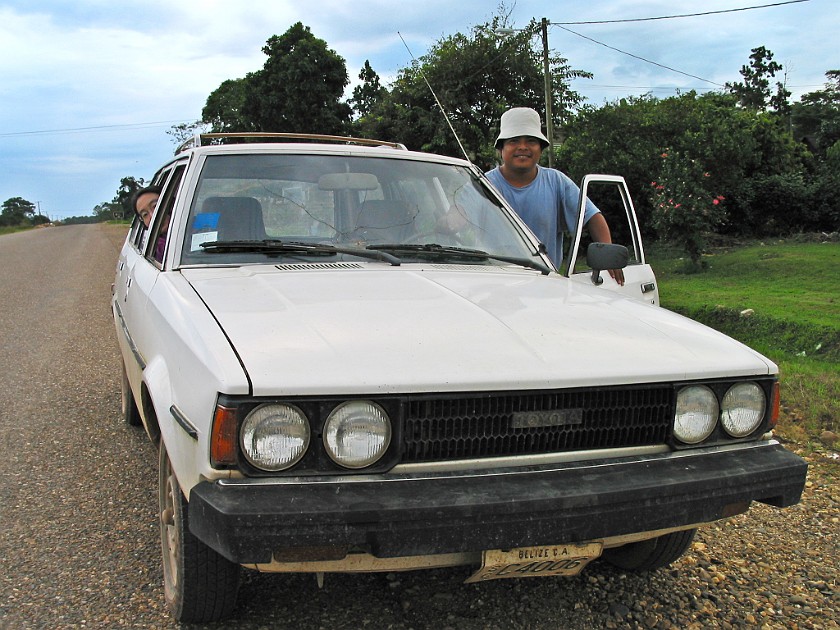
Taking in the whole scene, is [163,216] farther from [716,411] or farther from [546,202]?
[716,411]

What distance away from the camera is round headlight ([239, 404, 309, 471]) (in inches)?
82.0

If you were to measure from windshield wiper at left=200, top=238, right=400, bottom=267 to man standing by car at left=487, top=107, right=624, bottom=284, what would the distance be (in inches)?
68.4

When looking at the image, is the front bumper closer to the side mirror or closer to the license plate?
the license plate

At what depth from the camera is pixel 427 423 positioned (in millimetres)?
2199

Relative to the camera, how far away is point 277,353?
2.17 metres

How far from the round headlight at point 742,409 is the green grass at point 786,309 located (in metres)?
2.53

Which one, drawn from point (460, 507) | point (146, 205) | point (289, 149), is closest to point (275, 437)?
point (460, 507)

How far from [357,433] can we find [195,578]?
2.45 feet

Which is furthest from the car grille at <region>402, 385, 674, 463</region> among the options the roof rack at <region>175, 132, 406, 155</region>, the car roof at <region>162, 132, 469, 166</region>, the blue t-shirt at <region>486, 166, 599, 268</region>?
the blue t-shirt at <region>486, 166, 599, 268</region>

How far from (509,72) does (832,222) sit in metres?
8.92

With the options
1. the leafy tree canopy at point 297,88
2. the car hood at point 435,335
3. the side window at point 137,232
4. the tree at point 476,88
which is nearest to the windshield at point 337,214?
the car hood at point 435,335

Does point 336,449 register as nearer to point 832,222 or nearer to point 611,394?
point 611,394

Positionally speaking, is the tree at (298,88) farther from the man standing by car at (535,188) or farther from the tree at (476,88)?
the man standing by car at (535,188)

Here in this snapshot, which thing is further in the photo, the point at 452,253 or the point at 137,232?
the point at 137,232
